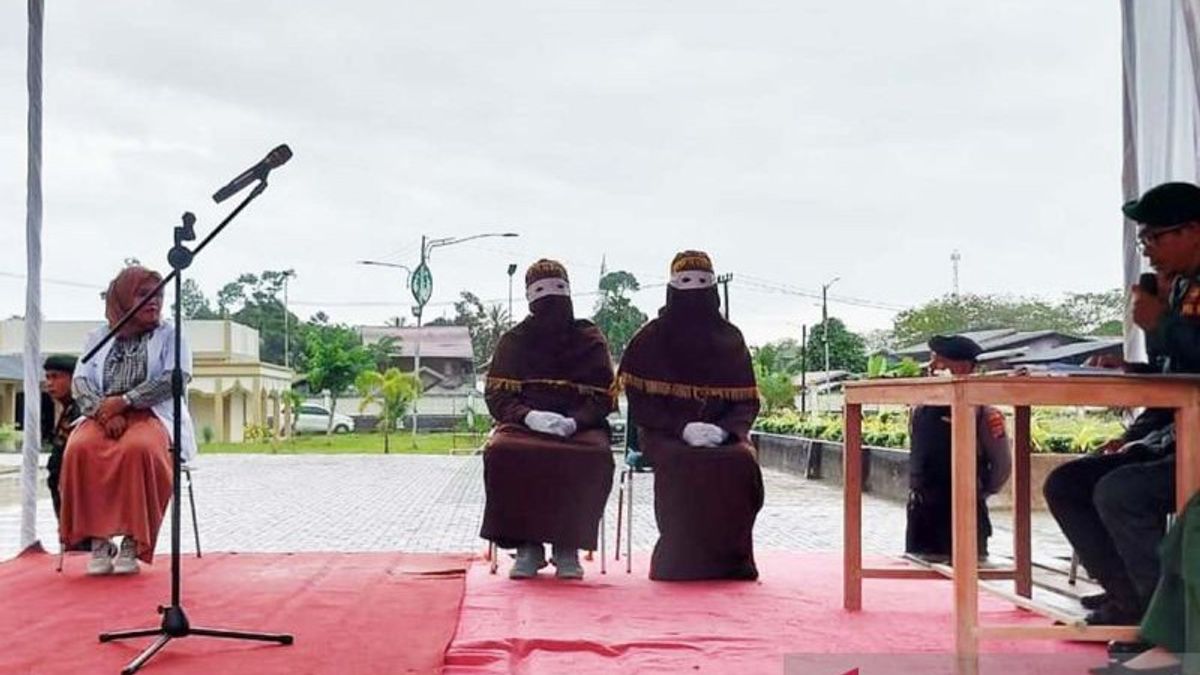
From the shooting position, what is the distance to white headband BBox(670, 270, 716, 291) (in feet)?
15.0

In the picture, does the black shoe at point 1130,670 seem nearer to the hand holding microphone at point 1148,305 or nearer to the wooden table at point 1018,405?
the wooden table at point 1018,405

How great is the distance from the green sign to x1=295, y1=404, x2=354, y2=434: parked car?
59.1 ft

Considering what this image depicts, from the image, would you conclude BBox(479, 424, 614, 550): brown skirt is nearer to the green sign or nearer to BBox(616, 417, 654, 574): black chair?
BBox(616, 417, 654, 574): black chair

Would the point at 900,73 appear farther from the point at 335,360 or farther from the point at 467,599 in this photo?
the point at 335,360

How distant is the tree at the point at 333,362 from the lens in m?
25.2

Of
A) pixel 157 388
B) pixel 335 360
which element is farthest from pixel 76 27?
pixel 335 360

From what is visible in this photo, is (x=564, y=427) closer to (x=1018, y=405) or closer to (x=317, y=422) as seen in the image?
(x=1018, y=405)

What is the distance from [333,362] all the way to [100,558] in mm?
21066

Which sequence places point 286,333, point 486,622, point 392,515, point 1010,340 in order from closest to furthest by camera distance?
point 486,622 → point 1010,340 → point 392,515 → point 286,333

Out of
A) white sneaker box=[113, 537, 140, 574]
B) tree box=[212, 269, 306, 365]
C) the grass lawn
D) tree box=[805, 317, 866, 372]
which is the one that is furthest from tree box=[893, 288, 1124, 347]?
tree box=[212, 269, 306, 365]

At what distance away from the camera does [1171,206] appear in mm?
2803

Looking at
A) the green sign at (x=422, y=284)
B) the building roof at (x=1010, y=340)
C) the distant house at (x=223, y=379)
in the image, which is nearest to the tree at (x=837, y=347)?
the green sign at (x=422, y=284)

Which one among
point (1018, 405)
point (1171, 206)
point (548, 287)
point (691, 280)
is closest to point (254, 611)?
point (548, 287)

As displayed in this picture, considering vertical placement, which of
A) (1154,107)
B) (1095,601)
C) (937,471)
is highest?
(1154,107)
